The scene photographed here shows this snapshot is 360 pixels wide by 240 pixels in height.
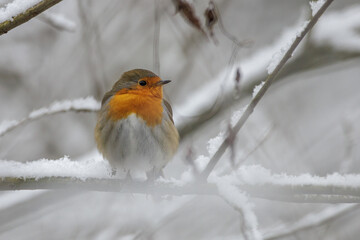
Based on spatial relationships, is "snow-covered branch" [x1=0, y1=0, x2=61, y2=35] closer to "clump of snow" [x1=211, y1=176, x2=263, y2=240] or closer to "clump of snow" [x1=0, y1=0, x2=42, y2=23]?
"clump of snow" [x1=0, y1=0, x2=42, y2=23]

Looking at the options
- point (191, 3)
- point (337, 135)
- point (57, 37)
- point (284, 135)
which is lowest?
point (337, 135)

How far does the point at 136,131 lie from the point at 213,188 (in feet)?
3.75

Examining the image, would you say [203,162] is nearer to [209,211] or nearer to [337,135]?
[209,211]

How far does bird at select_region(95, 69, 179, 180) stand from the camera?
3.47 m

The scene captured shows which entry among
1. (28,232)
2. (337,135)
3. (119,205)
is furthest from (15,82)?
(337,135)

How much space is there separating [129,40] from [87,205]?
2590 millimetres

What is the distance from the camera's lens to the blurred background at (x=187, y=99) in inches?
134

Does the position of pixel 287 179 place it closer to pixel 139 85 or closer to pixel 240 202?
pixel 240 202

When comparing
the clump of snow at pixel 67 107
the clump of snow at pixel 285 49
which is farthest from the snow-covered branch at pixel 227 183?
the clump of snow at pixel 285 49

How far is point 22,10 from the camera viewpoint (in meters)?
2.03

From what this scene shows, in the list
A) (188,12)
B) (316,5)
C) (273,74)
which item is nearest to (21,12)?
(188,12)

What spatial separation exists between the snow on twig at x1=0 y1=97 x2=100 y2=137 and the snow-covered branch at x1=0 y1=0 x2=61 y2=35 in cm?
79

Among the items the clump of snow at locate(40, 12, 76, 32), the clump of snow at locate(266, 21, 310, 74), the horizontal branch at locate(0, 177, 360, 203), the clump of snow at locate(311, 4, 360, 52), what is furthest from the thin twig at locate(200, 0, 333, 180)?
the clump of snow at locate(311, 4, 360, 52)

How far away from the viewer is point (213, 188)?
8.02ft
